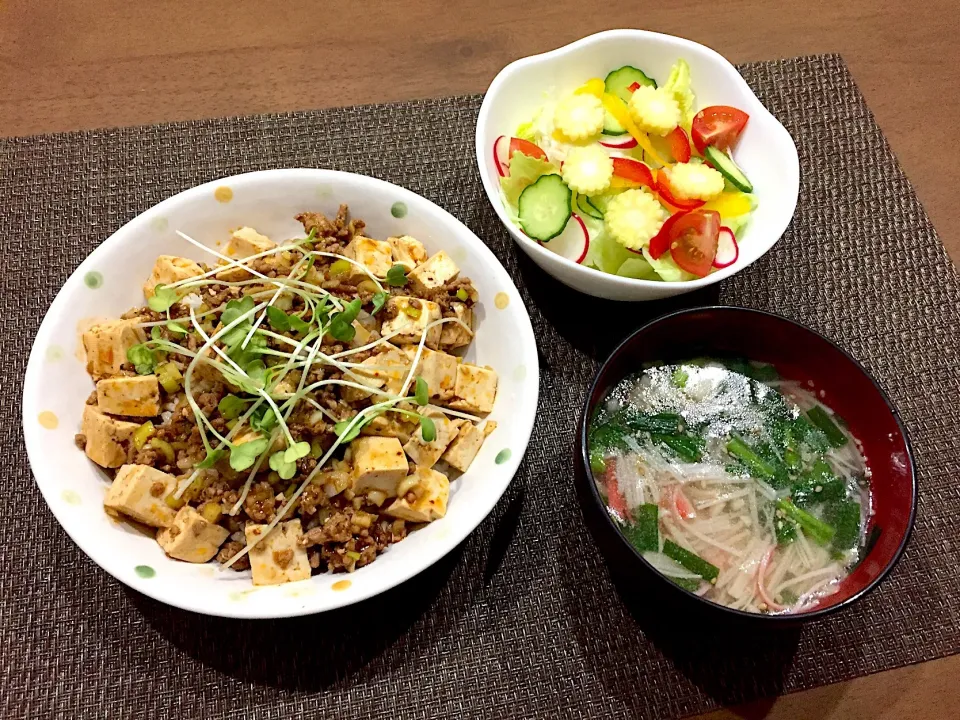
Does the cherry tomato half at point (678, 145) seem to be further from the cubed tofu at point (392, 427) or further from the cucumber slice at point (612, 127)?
the cubed tofu at point (392, 427)

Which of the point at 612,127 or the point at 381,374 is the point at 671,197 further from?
the point at 381,374

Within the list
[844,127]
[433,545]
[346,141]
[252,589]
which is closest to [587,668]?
[433,545]

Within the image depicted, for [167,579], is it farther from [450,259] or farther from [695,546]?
[695,546]

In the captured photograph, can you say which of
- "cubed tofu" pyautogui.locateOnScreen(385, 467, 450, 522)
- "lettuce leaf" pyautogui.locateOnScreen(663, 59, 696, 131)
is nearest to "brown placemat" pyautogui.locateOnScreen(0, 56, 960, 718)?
"cubed tofu" pyautogui.locateOnScreen(385, 467, 450, 522)

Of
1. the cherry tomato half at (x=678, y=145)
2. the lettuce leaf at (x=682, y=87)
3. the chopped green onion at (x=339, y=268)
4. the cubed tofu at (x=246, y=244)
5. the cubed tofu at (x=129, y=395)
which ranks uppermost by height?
the lettuce leaf at (x=682, y=87)

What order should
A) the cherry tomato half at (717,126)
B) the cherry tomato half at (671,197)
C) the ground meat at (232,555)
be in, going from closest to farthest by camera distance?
the ground meat at (232,555) < the cherry tomato half at (671,197) < the cherry tomato half at (717,126)

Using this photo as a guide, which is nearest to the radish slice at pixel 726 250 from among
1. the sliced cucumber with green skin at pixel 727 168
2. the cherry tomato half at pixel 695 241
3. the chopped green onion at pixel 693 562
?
the cherry tomato half at pixel 695 241

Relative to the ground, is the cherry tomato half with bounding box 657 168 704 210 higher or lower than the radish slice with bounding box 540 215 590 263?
higher

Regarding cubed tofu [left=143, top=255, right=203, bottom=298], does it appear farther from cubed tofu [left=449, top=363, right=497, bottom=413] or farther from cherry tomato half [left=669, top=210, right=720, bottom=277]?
cherry tomato half [left=669, top=210, right=720, bottom=277]
